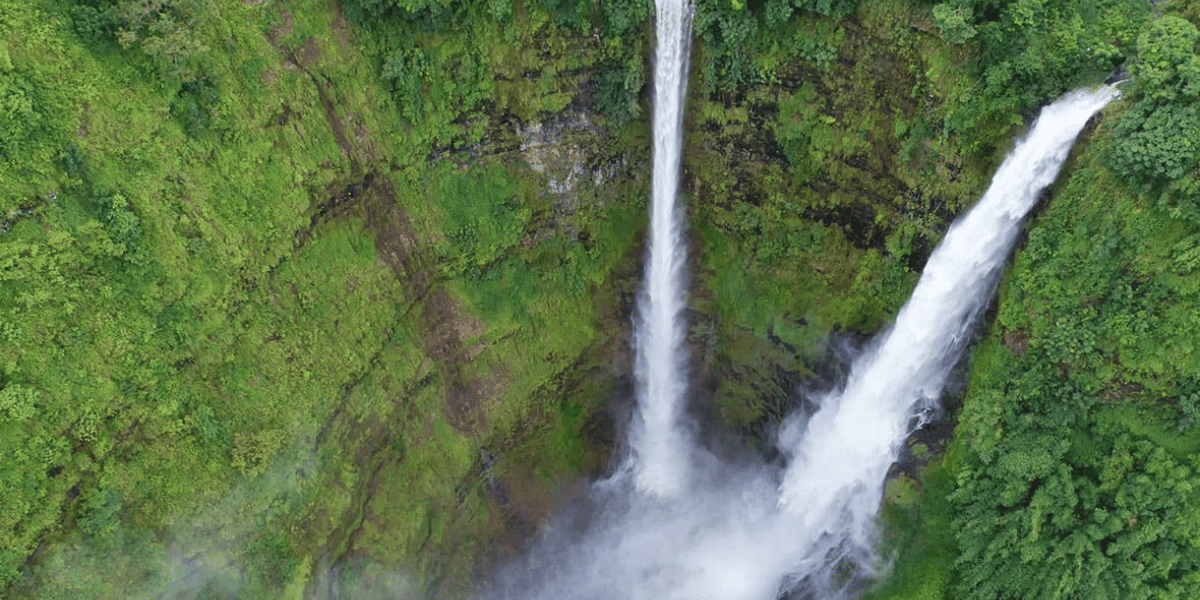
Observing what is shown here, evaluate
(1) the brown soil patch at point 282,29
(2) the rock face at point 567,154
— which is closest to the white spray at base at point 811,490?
(2) the rock face at point 567,154

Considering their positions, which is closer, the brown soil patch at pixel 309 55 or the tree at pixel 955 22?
the tree at pixel 955 22

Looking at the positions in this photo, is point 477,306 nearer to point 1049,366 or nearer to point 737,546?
point 737,546

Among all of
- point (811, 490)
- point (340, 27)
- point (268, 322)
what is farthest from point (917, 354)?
point (340, 27)

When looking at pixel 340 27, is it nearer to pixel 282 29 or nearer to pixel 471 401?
pixel 282 29

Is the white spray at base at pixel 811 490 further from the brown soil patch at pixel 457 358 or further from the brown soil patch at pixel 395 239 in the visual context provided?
the brown soil patch at pixel 395 239

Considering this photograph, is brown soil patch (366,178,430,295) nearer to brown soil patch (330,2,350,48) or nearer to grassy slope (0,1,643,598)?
grassy slope (0,1,643,598)

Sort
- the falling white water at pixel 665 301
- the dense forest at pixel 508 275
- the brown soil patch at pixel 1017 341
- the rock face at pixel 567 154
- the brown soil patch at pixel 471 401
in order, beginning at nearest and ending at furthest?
the dense forest at pixel 508 275
the brown soil patch at pixel 1017 341
the falling white water at pixel 665 301
the rock face at pixel 567 154
the brown soil patch at pixel 471 401

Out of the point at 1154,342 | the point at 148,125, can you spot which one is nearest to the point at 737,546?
the point at 1154,342
